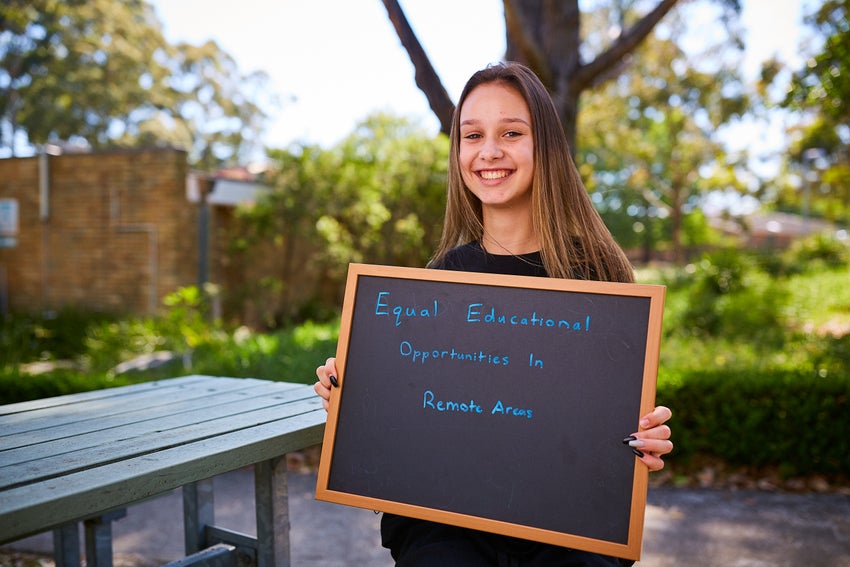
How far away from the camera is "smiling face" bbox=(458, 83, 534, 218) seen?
84.4 inches

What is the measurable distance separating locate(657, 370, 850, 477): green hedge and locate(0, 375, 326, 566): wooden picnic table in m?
3.46

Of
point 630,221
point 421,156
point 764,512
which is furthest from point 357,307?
point 630,221

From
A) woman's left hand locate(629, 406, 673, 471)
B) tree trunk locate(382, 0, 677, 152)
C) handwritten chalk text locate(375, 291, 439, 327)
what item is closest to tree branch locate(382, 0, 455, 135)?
tree trunk locate(382, 0, 677, 152)

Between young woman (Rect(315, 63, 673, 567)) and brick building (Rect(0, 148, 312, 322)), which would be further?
brick building (Rect(0, 148, 312, 322))

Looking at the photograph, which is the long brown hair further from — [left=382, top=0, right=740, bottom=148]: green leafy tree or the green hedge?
the green hedge

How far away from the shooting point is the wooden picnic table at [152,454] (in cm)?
152

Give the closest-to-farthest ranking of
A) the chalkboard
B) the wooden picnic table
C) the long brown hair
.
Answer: the wooden picnic table, the chalkboard, the long brown hair

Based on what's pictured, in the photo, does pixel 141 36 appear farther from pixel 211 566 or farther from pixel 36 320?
pixel 211 566

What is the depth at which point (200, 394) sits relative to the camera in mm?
2707

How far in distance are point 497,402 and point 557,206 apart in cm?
70

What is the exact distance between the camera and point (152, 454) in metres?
1.79

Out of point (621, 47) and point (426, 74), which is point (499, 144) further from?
point (621, 47)

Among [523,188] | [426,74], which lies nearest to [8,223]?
[426,74]

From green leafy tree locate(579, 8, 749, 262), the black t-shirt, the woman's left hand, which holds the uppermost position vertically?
green leafy tree locate(579, 8, 749, 262)
